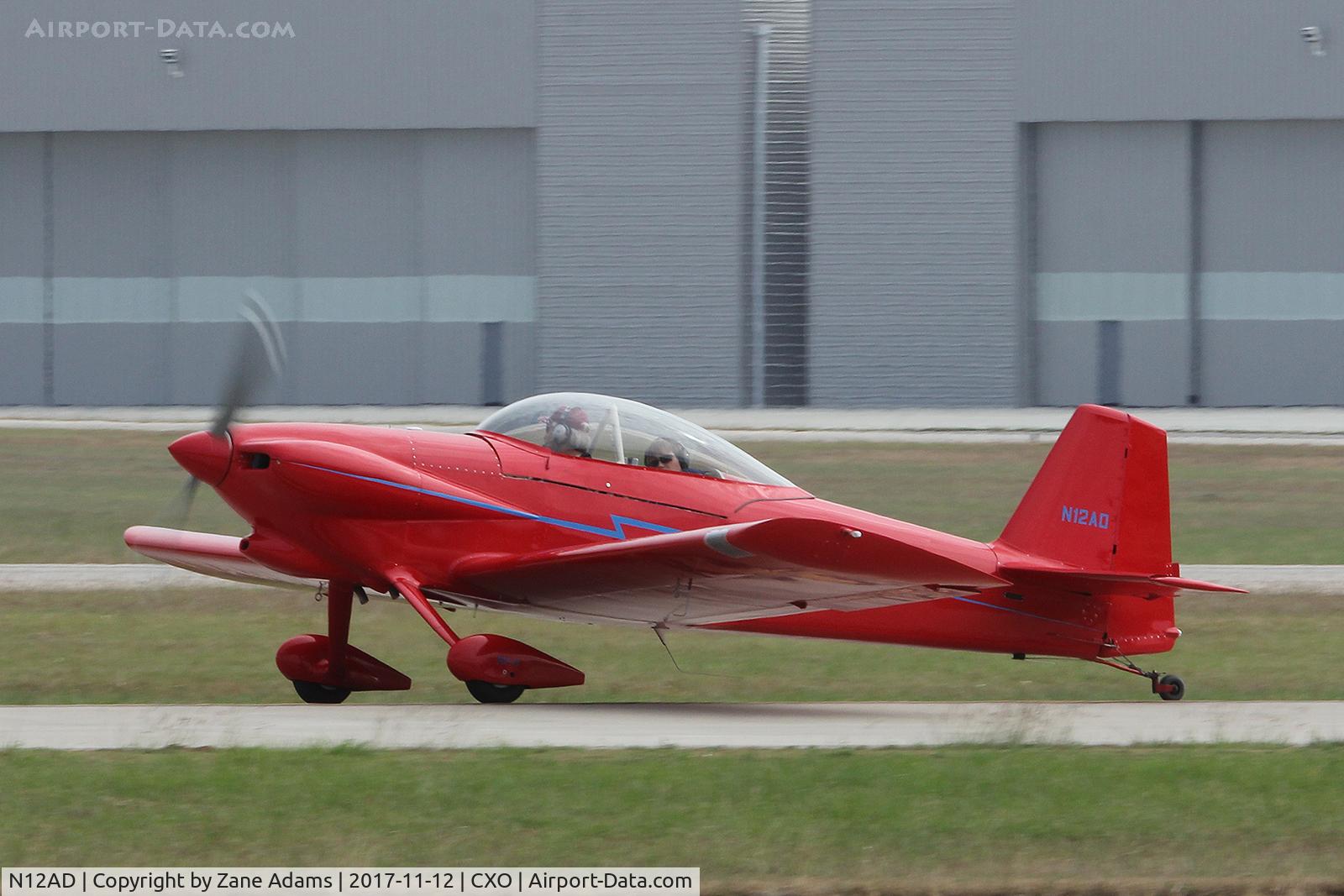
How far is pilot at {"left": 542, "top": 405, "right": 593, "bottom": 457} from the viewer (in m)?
11.1

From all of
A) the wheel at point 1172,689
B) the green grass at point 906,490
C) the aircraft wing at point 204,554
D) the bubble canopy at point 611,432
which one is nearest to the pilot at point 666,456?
the bubble canopy at point 611,432

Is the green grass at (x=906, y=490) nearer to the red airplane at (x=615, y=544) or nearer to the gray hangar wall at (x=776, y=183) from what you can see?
the gray hangar wall at (x=776, y=183)

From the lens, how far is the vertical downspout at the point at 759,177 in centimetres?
3544

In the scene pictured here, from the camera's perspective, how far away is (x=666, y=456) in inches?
441

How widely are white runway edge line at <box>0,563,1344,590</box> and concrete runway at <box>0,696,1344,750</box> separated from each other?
6.88m

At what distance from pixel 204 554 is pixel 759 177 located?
81.4 feet

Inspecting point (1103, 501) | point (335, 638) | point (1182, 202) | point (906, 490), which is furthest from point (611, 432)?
point (1182, 202)

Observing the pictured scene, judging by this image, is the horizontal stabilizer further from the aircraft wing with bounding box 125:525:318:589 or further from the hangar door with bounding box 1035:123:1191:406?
the hangar door with bounding box 1035:123:1191:406

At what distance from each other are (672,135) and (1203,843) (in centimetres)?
2974

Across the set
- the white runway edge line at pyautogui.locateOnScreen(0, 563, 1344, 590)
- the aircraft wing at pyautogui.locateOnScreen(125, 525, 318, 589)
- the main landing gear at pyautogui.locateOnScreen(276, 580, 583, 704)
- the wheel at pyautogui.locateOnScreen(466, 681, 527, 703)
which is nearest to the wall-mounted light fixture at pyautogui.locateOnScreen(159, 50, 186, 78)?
the white runway edge line at pyautogui.locateOnScreen(0, 563, 1344, 590)

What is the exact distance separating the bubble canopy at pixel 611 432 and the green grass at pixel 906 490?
984 cm

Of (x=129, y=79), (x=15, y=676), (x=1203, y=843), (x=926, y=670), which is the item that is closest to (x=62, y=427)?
(x=129, y=79)

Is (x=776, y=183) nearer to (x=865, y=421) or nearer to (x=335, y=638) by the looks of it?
(x=865, y=421)

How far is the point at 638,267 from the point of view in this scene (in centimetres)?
3572
